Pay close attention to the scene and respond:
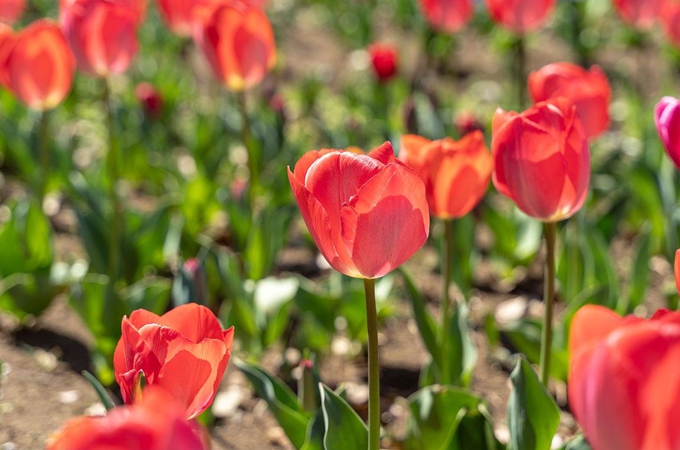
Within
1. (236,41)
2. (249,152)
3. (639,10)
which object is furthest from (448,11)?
(236,41)

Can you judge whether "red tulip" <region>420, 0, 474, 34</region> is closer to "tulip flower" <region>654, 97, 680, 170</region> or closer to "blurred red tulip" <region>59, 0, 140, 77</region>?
"blurred red tulip" <region>59, 0, 140, 77</region>

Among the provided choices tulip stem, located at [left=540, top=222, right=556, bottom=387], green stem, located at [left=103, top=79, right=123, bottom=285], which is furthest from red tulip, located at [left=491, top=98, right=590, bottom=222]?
green stem, located at [left=103, top=79, right=123, bottom=285]

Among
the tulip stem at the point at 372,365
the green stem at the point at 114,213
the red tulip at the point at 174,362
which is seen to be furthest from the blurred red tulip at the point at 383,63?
the red tulip at the point at 174,362

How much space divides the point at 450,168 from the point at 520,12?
177cm

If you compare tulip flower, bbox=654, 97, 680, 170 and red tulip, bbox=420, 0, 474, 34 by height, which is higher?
tulip flower, bbox=654, 97, 680, 170

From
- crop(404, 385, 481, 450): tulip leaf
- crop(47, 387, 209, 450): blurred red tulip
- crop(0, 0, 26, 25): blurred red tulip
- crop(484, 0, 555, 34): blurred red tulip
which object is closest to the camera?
crop(47, 387, 209, 450): blurred red tulip

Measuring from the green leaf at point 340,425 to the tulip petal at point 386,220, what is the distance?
0.31 meters

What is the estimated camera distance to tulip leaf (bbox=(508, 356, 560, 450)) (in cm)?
141

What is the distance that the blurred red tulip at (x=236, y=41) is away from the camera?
2.33 meters

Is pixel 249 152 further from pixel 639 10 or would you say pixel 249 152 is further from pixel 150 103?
pixel 639 10

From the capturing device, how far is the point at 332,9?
A: 269 inches

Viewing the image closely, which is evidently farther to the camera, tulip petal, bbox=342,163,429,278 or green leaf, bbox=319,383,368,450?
green leaf, bbox=319,383,368,450

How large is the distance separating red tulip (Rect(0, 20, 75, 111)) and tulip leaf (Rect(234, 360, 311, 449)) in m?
1.08

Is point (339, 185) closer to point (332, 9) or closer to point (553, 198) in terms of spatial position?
point (553, 198)
